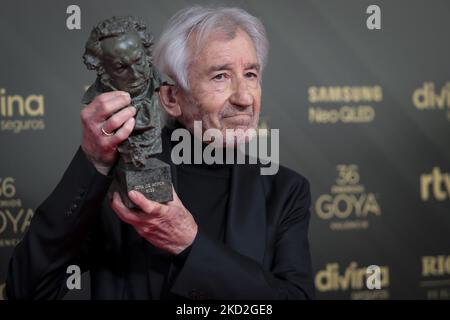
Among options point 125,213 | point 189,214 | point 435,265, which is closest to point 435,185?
point 435,265

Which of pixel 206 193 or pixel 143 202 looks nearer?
pixel 143 202

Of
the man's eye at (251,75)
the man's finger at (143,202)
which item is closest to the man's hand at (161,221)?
the man's finger at (143,202)

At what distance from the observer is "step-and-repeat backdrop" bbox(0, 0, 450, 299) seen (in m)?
2.93

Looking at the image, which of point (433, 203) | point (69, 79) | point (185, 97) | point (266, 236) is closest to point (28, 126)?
point (69, 79)

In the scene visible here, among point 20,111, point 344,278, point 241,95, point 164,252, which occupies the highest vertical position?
point 20,111

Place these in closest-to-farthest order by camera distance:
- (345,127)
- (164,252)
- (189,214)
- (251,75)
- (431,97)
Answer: (189,214) → (164,252) → (251,75) → (345,127) → (431,97)

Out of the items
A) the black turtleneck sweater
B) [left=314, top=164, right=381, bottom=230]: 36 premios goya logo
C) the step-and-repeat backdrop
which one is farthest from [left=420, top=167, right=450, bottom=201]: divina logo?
the black turtleneck sweater

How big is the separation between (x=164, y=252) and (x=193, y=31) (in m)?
0.62

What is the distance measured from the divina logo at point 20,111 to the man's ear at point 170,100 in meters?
1.10

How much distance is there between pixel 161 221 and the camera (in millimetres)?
1539

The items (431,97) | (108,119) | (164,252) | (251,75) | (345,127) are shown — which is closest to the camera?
(108,119)

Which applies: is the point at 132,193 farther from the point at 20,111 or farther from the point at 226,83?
the point at 20,111

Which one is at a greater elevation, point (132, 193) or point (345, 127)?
point (345, 127)

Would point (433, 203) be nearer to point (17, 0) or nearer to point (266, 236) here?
point (266, 236)
